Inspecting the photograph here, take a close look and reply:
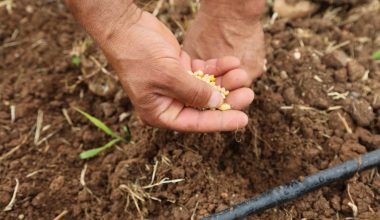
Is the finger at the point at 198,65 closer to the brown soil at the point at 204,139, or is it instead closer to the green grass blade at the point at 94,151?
the brown soil at the point at 204,139

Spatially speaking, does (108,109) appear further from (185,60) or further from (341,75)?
(341,75)

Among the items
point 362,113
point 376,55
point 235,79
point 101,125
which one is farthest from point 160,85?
point 376,55

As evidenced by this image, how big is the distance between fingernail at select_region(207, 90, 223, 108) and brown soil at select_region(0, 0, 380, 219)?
19 centimetres

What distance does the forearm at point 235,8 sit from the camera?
1.73 metres

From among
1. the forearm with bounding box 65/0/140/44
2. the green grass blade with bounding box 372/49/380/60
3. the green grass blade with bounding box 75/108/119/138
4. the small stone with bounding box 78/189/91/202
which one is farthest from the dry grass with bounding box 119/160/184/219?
the green grass blade with bounding box 372/49/380/60

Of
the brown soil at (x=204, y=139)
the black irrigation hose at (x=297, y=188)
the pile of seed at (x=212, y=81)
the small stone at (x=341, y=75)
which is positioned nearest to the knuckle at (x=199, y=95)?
the pile of seed at (x=212, y=81)

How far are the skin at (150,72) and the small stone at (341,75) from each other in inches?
23.8

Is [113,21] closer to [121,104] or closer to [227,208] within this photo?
[121,104]

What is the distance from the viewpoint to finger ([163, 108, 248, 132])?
1.42 meters

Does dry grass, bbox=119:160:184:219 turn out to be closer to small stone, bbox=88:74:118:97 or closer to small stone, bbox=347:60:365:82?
small stone, bbox=88:74:118:97

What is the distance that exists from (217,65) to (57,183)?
0.72 meters

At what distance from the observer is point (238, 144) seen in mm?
1690

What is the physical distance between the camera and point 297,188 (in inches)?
56.6

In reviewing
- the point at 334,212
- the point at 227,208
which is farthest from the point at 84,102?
the point at 334,212
